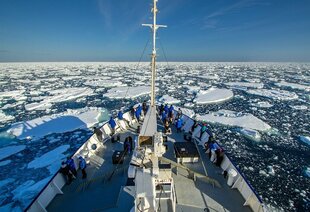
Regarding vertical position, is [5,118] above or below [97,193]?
below

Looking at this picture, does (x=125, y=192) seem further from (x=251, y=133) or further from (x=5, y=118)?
(x=5, y=118)

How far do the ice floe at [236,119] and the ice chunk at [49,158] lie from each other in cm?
1064

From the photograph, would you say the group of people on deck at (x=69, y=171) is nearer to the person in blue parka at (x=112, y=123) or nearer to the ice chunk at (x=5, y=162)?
the person in blue parka at (x=112, y=123)

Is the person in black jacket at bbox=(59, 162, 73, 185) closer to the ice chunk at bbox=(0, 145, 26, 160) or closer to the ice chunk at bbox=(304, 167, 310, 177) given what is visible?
the ice chunk at bbox=(0, 145, 26, 160)

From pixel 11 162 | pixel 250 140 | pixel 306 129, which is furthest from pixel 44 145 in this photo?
pixel 306 129

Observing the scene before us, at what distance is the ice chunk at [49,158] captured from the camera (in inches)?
390

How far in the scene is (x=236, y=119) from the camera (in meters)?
16.1

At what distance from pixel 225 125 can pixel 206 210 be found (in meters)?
11.5

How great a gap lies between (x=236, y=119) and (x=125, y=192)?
13.5 m

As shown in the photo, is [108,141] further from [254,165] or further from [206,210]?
[254,165]

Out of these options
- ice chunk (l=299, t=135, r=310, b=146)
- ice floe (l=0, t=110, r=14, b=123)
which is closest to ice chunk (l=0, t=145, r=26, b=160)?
ice floe (l=0, t=110, r=14, b=123)

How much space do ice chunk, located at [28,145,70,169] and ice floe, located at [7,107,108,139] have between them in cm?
291

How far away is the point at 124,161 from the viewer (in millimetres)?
6566

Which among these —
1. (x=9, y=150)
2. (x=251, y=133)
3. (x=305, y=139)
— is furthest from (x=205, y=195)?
(x=9, y=150)
